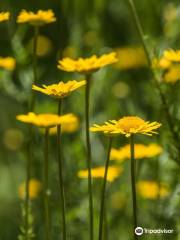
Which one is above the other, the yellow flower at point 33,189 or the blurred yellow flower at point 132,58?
the blurred yellow flower at point 132,58

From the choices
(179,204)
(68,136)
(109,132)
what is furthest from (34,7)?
(109,132)

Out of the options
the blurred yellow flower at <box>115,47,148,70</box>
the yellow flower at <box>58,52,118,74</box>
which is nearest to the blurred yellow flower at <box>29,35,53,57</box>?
the blurred yellow flower at <box>115,47,148,70</box>

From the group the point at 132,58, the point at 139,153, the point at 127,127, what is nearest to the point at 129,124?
the point at 127,127

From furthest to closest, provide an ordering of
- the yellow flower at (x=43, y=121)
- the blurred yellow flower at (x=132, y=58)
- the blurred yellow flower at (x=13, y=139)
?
the blurred yellow flower at (x=132, y=58) → the blurred yellow flower at (x=13, y=139) → the yellow flower at (x=43, y=121)

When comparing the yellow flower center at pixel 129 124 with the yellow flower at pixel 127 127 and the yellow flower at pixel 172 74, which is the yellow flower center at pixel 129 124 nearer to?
the yellow flower at pixel 127 127

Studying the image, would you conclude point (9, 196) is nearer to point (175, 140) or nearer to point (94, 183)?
point (94, 183)

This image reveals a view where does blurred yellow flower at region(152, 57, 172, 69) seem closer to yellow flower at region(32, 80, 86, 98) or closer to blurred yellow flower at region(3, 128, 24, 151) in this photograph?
yellow flower at region(32, 80, 86, 98)

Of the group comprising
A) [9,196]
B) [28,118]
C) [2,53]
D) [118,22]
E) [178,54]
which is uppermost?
[118,22]

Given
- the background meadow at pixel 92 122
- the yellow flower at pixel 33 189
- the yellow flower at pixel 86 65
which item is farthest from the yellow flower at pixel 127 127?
the yellow flower at pixel 33 189

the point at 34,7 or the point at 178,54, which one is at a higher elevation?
the point at 34,7
